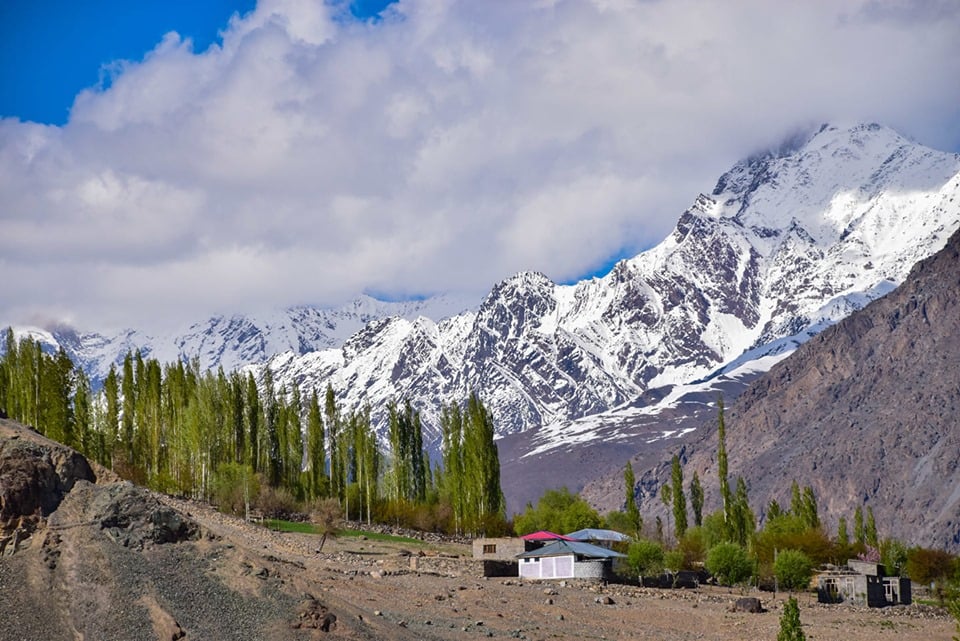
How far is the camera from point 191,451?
306ft

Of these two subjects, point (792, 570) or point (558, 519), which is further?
point (558, 519)

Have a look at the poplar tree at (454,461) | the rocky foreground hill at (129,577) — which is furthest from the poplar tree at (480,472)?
the rocky foreground hill at (129,577)

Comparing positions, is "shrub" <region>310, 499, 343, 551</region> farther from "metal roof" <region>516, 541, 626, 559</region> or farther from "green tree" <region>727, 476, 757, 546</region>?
"green tree" <region>727, 476, 757, 546</region>

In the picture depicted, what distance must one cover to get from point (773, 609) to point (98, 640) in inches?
1879

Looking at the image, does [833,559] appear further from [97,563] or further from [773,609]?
[97,563]

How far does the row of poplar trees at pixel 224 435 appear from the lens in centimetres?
8706

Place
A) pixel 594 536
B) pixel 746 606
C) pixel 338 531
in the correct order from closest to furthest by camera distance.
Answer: pixel 746 606 < pixel 338 531 < pixel 594 536

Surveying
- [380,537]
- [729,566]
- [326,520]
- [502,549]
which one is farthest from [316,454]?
[729,566]

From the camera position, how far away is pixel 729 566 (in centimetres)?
9594

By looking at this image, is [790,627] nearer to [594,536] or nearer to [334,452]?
[594,536]

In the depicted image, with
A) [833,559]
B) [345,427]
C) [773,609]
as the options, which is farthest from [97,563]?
[833,559]

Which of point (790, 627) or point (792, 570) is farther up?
point (790, 627)

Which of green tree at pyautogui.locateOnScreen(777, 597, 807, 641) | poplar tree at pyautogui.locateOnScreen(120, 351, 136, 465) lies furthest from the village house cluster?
green tree at pyautogui.locateOnScreen(777, 597, 807, 641)

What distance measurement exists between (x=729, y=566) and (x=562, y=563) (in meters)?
20.7
